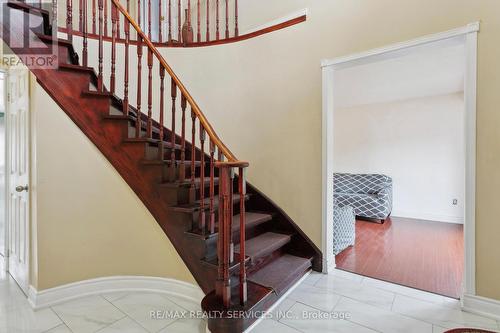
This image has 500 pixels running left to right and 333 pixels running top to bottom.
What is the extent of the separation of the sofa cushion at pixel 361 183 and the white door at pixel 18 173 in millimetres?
4803

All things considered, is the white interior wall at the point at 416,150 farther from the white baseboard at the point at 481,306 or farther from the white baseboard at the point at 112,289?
the white baseboard at the point at 112,289

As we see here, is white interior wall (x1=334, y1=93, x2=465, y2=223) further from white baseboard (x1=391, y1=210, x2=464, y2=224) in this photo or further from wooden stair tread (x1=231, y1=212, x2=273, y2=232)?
wooden stair tread (x1=231, y1=212, x2=273, y2=232)

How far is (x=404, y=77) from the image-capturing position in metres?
3.76

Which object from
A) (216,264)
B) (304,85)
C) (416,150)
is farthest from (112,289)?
(416,150)

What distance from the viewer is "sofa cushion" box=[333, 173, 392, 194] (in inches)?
191

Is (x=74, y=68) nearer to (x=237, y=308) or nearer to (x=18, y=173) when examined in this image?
(x=18, y=173)

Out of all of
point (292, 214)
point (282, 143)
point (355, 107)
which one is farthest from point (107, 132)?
point (355, 107)

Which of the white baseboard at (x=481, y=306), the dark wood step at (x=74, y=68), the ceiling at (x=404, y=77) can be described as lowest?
the white baseboard at (x=481, y=306)

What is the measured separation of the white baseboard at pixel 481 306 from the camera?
5.77 ft

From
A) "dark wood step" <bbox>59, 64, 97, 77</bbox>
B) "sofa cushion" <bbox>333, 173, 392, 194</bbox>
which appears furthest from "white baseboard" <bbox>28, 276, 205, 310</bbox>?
"sofa cushion" <bbox>333, 173, 392, 194</bbox>

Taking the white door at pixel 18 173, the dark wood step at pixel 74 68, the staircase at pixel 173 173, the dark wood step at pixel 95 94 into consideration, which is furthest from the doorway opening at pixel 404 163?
the white door at pixel 18 173

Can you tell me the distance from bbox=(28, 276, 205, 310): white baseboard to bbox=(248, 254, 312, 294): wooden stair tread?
1.59 ft

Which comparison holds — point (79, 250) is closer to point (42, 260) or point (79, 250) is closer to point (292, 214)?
point (42, 260)

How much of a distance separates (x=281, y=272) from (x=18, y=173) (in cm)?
242
